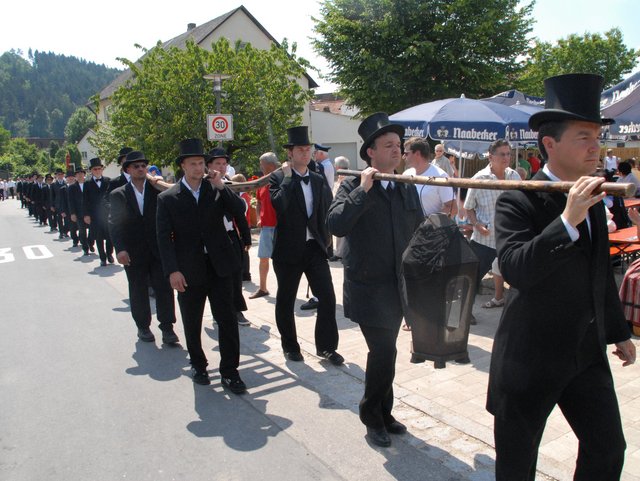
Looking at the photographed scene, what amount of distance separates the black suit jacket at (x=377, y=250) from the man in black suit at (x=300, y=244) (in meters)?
1.66

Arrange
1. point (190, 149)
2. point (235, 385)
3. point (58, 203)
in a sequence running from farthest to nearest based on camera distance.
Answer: point (58, 203), point (190, 149), point (235, 385)

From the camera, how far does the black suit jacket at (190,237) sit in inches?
193

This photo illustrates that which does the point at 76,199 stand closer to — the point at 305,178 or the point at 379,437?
the point at 305,178

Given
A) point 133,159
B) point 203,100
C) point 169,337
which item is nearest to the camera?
point 169,337

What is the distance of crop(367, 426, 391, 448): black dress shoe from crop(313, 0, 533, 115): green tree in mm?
22306

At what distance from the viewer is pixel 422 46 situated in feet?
78.6

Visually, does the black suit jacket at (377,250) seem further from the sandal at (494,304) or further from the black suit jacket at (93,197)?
the black suit jacket at (93,197)

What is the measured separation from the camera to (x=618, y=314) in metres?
2.55

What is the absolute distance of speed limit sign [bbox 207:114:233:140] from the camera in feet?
41.6

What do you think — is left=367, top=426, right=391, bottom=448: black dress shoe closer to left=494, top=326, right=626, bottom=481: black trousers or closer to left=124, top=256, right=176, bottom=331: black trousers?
left=494, top=326, right=626, bottom=481: black trousers

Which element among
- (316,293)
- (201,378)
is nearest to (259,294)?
(316,293)

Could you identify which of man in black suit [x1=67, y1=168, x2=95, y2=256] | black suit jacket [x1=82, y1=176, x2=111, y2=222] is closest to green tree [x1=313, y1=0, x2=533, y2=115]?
man in black suit [x1=67, y1=168, x2=95, y2=256]

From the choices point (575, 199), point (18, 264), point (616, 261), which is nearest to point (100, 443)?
point (575, 199)

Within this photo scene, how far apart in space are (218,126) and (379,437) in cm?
1004
